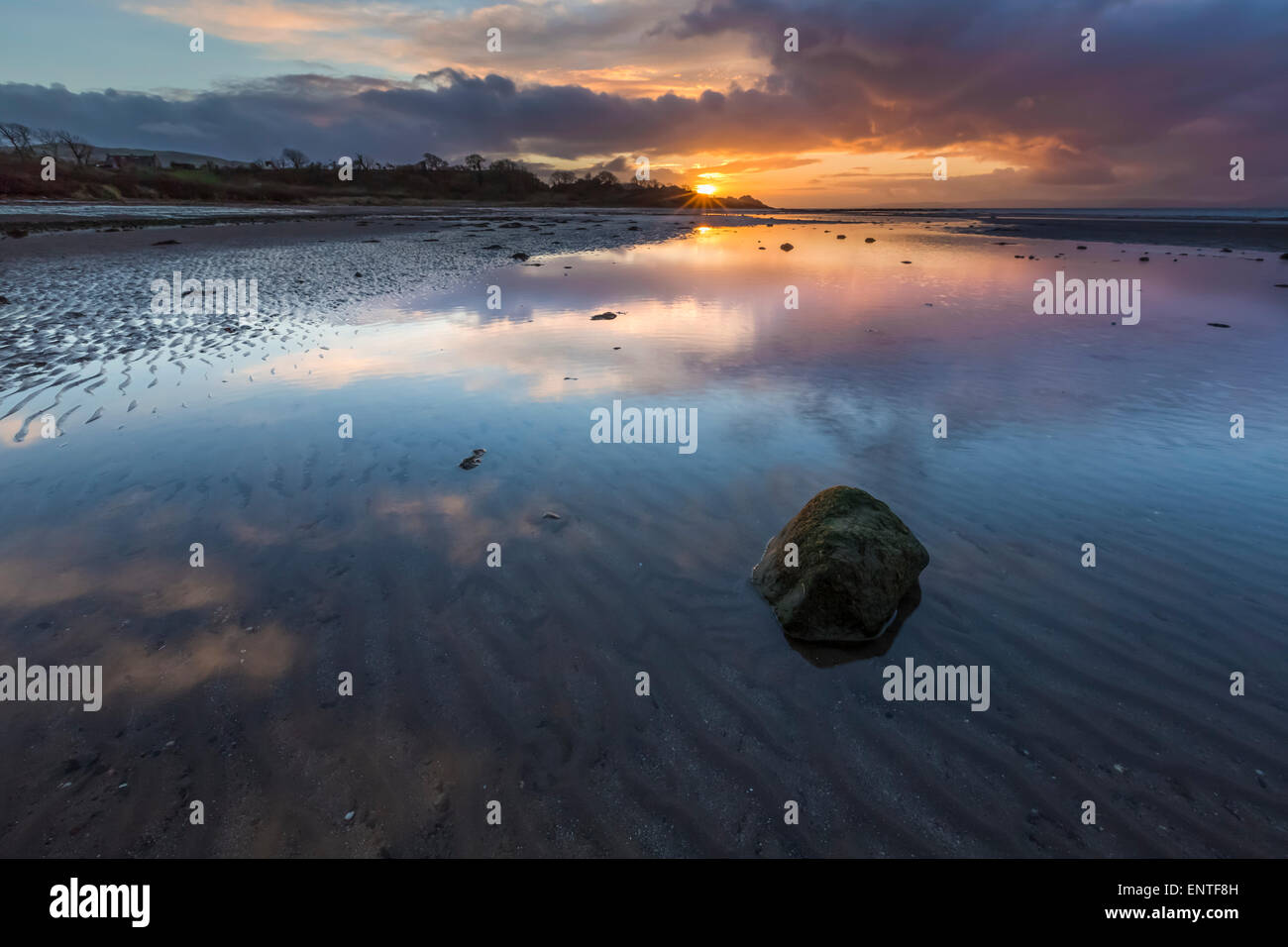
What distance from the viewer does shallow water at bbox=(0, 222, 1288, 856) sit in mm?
3611

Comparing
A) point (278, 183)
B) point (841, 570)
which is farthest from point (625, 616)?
point (278, 183)

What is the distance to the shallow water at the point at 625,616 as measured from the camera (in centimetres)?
361

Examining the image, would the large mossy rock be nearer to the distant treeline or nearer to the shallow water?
the shallow water

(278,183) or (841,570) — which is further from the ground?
(278,183)

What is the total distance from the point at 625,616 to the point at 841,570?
79.5 inches

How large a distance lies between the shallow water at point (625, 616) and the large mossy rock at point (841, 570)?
0.28m

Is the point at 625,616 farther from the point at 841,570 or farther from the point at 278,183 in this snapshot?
the point at 278,183

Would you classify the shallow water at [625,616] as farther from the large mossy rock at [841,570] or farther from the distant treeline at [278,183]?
the distant treeline at [278,183]

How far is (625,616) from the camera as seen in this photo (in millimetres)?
5332

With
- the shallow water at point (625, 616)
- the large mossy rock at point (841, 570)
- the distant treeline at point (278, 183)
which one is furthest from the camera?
the distant treeline at point (278, 183)

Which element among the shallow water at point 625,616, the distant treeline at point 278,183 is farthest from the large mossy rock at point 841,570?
the distant treeline at point 278,183

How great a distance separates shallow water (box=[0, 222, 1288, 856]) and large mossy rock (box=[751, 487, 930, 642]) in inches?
10.9

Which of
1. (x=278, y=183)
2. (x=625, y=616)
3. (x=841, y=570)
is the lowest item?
(x=625, y=616)

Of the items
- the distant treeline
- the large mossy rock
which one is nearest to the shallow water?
the large mossy rock
